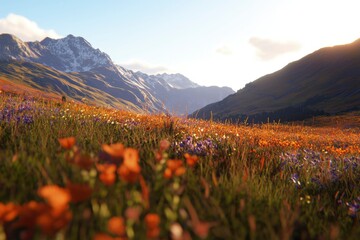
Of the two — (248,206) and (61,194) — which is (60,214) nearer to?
(61,194)

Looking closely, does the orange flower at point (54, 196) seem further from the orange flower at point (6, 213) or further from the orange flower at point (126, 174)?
the orange flower at point (126, 174)

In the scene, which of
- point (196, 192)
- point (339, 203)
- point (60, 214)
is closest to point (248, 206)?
point (196, 192)

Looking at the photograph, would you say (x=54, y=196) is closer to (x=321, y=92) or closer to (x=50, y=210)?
(x=50, y=210)

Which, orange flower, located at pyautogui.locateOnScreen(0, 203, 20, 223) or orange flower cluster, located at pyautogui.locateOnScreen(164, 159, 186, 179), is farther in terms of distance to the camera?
orange flower cluster, located at pyautogui.locateOnScreen(164, 159, 186, 179)

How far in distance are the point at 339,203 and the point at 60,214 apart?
4.23m

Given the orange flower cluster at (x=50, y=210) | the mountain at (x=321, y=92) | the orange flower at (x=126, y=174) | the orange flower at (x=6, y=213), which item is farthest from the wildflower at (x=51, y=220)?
the mountain at (x=321, y=92)

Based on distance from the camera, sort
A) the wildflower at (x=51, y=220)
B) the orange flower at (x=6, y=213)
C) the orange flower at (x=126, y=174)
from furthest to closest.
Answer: the orange flower at (x=126, y=174) < the orange flower at (x=6, y=213) < the wildflower at (x=51, y=220)

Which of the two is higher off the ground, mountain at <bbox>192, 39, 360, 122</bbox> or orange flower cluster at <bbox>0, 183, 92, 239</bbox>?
mountain at <bbox>192, 39, 360, 122</bbox>

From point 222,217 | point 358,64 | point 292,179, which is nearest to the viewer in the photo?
point 222,217

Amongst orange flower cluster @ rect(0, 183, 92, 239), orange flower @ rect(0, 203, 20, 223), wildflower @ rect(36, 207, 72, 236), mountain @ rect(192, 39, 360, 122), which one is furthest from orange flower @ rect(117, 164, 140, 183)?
mountain @ rect(192, 39, 360, 122)

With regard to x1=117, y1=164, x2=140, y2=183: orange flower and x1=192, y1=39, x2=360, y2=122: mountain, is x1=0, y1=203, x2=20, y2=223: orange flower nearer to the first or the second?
x1=117, y1=164, x2=140, y2=183: orange flower

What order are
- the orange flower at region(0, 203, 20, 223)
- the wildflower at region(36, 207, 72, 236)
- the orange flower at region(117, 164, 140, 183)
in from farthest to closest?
the orange flower at region(117, 164, 140, 183) → the orange flower at region(0, 203, 20, 223) → the wildflower at region(36, 207, 72, 236)

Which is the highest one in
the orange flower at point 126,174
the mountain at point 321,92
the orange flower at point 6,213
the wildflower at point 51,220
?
the mountain at point 321,92

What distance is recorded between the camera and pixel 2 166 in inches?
106
